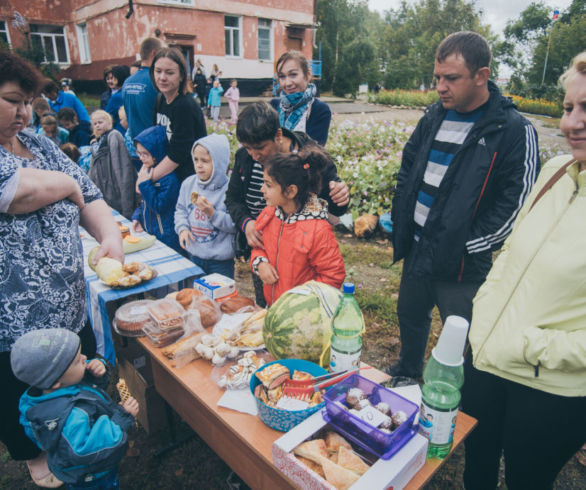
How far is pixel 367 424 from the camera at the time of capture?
1.22 m

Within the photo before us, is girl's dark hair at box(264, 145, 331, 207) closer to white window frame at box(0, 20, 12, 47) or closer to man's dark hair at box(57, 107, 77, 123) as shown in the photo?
man's dark hair at box(57, 107, 77, 123)

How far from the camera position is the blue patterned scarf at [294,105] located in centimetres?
328

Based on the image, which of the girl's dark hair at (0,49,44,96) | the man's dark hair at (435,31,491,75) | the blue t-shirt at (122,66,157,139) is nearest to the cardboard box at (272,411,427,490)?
the girl's dark hair at (0,49,44,96)

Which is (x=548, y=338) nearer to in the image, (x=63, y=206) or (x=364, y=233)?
(x=63, y=206)

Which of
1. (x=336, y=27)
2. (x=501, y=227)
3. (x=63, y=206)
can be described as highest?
(x=336, y=27)

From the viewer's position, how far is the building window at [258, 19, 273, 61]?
21.4 m

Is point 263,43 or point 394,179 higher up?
point 263,43

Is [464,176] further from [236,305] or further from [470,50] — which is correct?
[236,305]

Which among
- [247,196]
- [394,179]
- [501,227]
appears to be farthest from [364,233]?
[501,227]

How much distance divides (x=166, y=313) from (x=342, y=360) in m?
1.11

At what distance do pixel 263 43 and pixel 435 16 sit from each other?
2928cm

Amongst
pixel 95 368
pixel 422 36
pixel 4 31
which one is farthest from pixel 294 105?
pixel 422 36

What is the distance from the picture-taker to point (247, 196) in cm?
283

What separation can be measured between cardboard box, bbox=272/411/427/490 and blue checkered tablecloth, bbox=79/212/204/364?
5.36ft
